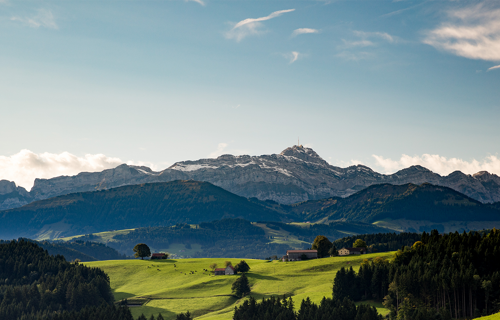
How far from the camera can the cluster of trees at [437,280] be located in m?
135

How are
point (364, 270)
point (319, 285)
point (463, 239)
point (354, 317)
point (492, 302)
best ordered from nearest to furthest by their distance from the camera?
point (492, 302) → point (354, 317) → point (463, 239) → point (364, 270) → point (319, 285)

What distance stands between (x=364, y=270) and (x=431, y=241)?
25.1 m

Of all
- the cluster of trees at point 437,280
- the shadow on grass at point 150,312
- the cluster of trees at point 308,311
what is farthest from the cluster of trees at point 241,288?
the cluster of trees at point 437,280

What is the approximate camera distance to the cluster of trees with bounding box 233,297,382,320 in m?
140

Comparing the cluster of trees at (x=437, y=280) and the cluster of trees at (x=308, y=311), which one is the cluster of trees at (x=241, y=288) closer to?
the cluster of trees at (x=308, y=311)

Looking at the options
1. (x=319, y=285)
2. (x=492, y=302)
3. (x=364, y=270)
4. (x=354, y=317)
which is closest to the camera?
(x=492, y=302)

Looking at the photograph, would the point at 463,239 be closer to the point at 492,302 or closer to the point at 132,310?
the point at 492,302

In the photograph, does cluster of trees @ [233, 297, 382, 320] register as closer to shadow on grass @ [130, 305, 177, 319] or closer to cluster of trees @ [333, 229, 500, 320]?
cluster of trees @ [333, 229, 500, 320]

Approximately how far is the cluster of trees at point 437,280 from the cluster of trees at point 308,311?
9.47 metres

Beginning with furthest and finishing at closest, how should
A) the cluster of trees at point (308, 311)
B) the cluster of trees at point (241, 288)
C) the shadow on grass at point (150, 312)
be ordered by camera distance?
the cluster of trees at point (241, 288)
the shadow on grass at point (150, 312)
the cluster of trees at point (308, 311)

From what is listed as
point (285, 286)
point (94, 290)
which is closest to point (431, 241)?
point (285, 286)

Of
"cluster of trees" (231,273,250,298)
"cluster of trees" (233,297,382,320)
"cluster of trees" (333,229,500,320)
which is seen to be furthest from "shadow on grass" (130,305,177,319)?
"cluster of trees" (333,229,500,320)

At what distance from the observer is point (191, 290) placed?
19750 cm

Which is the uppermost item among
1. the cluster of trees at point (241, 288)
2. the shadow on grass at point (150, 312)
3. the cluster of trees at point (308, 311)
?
the cluster of trees at point (241, 288)
